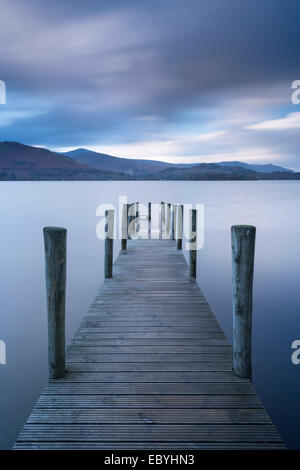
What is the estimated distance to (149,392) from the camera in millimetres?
3332

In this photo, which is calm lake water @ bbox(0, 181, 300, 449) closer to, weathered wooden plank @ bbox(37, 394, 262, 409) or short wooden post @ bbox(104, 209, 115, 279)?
short wooden post @ bbox(104, 209, 115, 279)

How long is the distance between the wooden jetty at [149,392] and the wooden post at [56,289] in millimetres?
227

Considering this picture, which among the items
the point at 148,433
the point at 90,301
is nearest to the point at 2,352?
the point at 90,301

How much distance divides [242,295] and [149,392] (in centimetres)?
135

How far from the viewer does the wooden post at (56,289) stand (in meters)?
3.37

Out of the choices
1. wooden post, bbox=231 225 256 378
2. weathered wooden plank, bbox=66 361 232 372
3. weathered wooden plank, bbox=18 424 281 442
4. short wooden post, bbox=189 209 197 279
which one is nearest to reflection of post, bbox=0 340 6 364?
weathered wooden plank, bbox=66 361 232 372

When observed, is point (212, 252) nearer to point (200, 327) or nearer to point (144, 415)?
point (200, 327)

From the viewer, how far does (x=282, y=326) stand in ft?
27.2

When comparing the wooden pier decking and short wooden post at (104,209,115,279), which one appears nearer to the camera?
the wooden pier decking

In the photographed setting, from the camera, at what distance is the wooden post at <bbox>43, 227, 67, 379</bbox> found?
11.0ft

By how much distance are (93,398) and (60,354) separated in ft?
2.02

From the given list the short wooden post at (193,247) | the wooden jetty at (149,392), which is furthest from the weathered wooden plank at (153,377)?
the short wooden post at (193,247)

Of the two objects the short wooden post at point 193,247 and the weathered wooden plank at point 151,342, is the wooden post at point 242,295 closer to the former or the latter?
the weathered wooden plank at point 151,342

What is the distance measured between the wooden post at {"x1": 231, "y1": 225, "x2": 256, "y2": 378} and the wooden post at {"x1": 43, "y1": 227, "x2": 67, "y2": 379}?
177 centimetres
